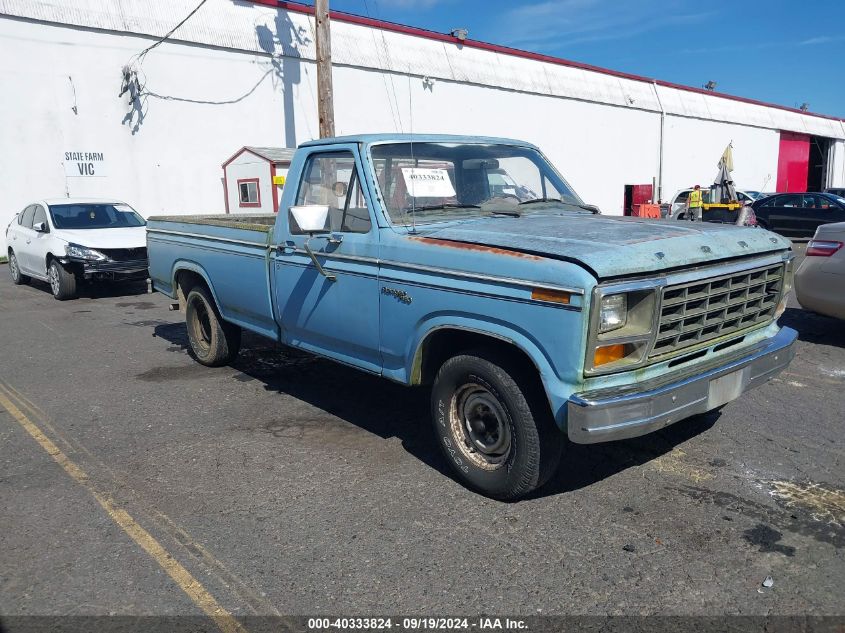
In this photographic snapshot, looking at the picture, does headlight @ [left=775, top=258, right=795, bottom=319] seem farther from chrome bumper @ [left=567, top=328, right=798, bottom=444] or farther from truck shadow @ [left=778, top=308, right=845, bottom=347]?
truck shadow @ [left=778, top=308, right=845, bottom=347]

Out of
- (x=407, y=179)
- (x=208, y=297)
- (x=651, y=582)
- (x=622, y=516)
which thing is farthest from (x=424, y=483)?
(x=208, y=297)

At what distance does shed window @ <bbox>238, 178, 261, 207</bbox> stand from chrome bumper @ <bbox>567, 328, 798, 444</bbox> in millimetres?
14996

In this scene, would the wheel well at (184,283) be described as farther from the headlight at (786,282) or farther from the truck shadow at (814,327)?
the truck shadow at (814,327)

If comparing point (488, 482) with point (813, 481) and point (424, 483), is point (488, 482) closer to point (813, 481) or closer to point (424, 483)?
point (424, 483)

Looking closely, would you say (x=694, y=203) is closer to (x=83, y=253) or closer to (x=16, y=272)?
(x=83, y=253)

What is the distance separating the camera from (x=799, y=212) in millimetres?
19094

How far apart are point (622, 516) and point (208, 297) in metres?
4.33

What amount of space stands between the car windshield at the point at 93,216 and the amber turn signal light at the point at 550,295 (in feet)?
36.2

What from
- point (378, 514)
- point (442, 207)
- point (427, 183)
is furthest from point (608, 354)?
point (427, 183)

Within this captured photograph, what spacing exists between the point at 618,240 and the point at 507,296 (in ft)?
2.11

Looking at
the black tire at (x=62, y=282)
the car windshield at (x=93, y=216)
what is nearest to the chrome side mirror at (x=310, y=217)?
the black tire at (x=62, y=282)

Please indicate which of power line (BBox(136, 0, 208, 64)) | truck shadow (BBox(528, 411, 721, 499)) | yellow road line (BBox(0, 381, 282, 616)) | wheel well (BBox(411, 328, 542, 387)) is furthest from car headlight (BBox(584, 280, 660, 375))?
power line (BBox(136, 0, 208, 64))

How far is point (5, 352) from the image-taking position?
7527 mm

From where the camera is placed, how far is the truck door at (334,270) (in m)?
4.23
